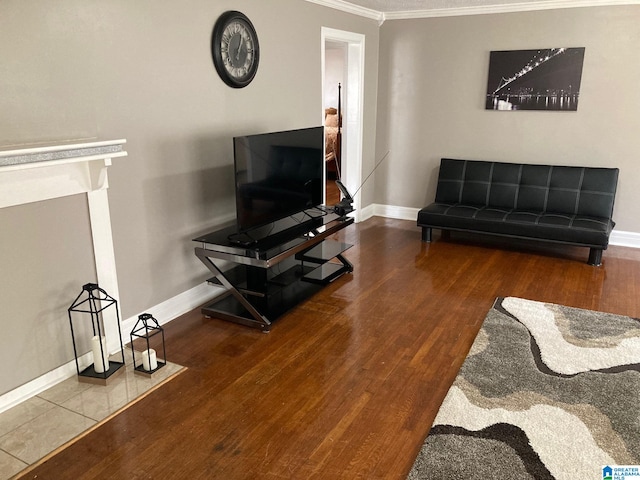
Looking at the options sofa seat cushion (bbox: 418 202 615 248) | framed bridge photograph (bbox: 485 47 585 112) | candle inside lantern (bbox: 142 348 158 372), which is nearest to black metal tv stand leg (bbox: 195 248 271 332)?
candle inside lantern (bbox: 142 348 158 372)

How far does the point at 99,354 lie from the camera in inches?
106

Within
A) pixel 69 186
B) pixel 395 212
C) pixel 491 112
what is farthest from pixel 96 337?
pixel 491 112

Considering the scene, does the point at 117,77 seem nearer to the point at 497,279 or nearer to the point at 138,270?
the point at 138,270

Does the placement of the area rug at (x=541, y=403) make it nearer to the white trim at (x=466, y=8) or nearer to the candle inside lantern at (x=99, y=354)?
the candle inside lantern at (x=99, y=354)

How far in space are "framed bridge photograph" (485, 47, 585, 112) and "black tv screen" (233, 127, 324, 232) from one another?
229 centimetres

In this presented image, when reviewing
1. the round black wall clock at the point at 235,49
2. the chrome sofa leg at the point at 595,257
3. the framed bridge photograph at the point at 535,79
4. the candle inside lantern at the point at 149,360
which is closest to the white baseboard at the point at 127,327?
the candle inside lantern at the point at 149,360

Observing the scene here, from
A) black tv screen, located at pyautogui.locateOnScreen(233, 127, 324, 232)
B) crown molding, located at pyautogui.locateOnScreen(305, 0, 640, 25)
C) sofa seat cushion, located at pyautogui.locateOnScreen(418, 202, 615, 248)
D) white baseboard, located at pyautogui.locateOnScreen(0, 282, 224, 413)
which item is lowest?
white baseboard, located at pyautogui.locateOnScreen(0, 282, 224, 413)

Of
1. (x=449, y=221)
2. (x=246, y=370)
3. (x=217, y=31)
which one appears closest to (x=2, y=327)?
(x=246, y=370)

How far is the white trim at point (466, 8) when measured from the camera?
4.68 metres

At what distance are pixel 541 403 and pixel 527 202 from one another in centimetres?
301

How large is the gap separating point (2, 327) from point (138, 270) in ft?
2.86

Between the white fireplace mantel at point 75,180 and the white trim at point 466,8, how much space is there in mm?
2688

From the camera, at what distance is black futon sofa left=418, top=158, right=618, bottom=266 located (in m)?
4.53

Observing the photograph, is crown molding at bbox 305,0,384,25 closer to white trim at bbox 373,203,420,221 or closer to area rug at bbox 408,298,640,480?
white trim at bbox 373,203,420,221
